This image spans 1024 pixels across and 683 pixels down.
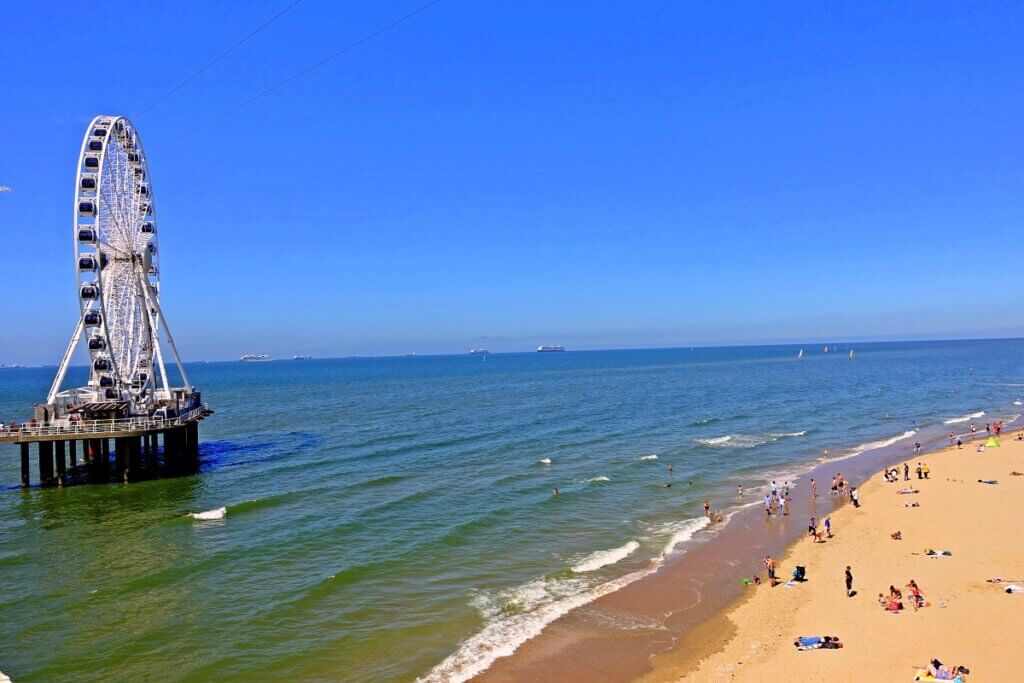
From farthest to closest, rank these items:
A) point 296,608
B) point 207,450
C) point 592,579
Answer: point 207,450 < point 592,579 < point 296,608

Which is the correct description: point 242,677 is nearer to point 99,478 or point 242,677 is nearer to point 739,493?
point 739,493

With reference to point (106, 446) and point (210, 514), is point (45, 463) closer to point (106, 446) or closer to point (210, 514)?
point (106, 446)

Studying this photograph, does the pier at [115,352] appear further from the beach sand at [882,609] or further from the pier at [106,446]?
the beach sand at [882,609]

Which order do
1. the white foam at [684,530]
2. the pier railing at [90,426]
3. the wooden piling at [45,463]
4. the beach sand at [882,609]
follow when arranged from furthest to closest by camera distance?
the wooden piling at [45,463], the pier railing at [90,426], the white foam at [684,530], the beach sand at [882,609]

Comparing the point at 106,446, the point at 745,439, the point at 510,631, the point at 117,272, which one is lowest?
the point at 510,631

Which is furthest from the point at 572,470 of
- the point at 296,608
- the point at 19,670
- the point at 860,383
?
the point at 860,383

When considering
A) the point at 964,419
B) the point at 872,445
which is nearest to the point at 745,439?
the point at 872,445

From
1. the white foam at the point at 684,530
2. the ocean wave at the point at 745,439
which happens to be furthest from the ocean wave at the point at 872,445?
the white foam at the point at 684,530
